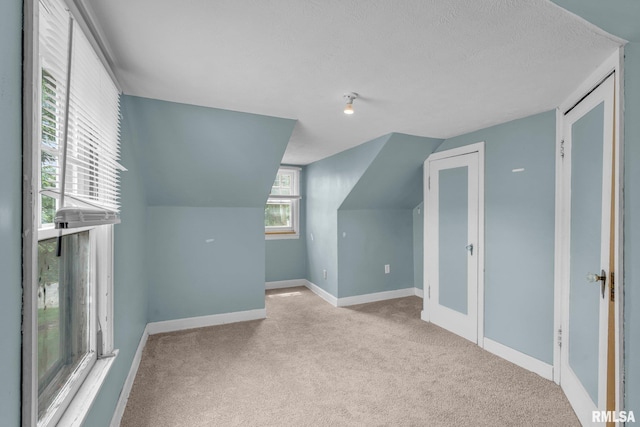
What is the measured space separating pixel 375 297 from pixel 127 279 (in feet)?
10.4

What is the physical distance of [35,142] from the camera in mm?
838

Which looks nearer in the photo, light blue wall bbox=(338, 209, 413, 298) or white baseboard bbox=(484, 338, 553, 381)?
white baseboard bbox=(484, 338, 553, 381)

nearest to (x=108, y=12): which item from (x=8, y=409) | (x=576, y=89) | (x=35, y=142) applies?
(x=35, y=142)

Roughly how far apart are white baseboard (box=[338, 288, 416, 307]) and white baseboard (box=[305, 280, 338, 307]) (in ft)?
0.37

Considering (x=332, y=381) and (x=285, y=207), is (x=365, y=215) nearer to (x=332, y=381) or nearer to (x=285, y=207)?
(x=285, y=207)

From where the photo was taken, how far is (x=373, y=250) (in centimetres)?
437

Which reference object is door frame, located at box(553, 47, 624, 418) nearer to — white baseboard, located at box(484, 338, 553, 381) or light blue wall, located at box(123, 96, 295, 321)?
white baseboard, located at box(484, 338, 553, 381)

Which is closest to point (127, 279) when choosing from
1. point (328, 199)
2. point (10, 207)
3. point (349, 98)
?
point (10, 207)

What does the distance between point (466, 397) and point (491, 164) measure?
2.00m

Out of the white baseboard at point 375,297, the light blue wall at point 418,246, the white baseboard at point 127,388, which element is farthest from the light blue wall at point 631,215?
the light blue wall at point 418,246

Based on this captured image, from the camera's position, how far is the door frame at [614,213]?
1476mm

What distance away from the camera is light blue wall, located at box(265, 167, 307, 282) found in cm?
497

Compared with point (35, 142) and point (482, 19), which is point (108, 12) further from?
point (482, 19)

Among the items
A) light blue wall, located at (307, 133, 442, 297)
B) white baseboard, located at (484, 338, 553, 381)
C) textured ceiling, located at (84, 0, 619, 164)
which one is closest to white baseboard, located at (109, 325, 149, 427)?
textured ceiling, located at (84, 0, 619, 164)
